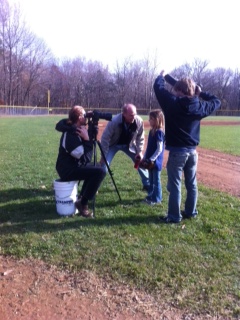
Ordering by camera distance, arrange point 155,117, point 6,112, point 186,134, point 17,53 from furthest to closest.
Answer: point 17,53, point 6,112, point 155,117, point 186,134

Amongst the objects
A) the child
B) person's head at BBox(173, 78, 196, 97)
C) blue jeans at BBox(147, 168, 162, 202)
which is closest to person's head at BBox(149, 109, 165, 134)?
the child

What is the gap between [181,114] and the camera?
14.6 feet

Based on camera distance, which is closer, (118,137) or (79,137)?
(79,137)

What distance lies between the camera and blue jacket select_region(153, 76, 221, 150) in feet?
14.4

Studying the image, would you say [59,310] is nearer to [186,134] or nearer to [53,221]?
[53,221]

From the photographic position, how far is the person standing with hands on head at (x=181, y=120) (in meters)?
4.41

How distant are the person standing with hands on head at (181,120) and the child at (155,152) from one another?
834mm

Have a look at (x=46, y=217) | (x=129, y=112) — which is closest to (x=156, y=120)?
(x=129, y=112)

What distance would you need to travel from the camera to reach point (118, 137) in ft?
20.7

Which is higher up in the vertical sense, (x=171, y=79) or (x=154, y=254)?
(x=171, y=79)

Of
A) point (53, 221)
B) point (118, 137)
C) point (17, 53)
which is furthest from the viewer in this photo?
point (17, 53)

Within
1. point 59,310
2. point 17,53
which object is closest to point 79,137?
point 59,310

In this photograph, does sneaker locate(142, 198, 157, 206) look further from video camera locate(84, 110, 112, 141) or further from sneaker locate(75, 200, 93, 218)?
video camera locate(84, 110, 112, 141)

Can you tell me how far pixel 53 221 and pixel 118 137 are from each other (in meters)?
2.12
